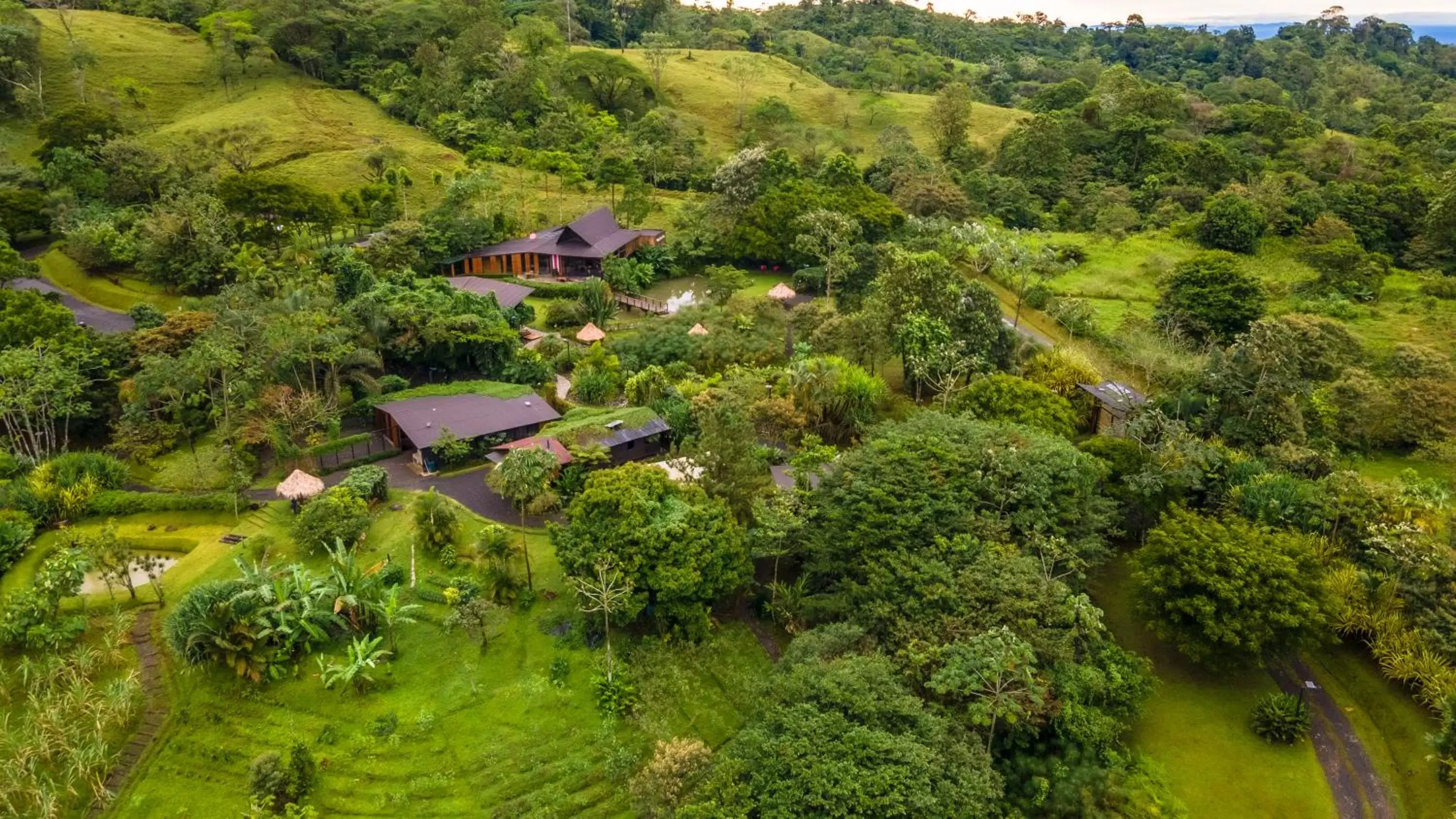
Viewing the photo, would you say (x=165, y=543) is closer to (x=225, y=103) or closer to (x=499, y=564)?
(x=499, y=564)

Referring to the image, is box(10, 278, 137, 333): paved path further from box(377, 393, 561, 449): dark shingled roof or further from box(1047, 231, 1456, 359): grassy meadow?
box(1047, 231, 1456, 359): grassy meadow

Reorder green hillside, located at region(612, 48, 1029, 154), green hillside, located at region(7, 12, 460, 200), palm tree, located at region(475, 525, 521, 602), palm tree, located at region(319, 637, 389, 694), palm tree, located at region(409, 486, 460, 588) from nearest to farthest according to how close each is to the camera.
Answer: palm tree, located at region(319, 637, 389, 694) → palm tree, located at region(475, 525, 521, 602) → palm tree, located at region(409, 486, 460, 588) → green hillside, located at region(7, 12, 460, 200) → green hillside, located at region(612, 48, 1029, 154)

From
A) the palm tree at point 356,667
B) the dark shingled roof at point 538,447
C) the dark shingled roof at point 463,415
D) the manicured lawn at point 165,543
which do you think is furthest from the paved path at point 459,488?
the palm tree at point 356,667

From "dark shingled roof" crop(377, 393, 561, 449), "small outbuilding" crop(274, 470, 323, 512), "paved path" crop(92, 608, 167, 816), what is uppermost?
"dark shingled roof" crop(377, 393, 561, 449)

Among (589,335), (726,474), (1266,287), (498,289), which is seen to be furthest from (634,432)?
(1266,287)

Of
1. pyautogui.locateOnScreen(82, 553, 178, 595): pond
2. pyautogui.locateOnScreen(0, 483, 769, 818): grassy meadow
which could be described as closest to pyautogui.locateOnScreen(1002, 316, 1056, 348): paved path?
pyautogui.locateOnScreen(0, 483, 769, 818): grassy meadow

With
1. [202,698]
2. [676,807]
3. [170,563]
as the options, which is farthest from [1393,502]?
[170,563]

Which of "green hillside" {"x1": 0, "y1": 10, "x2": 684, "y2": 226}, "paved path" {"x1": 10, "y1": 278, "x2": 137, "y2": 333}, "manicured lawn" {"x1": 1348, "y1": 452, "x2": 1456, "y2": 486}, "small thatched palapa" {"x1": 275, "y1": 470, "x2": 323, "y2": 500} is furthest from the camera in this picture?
"green hillside" {"x1": 0, "y1": 10, "x2": 684, "y2": 226}
